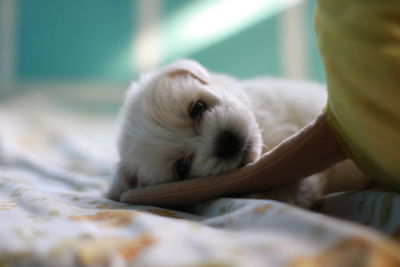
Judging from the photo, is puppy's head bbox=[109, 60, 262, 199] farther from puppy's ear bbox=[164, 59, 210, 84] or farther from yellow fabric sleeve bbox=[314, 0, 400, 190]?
yellow fabric sleeve bbox=[314, 0, 400, 190]

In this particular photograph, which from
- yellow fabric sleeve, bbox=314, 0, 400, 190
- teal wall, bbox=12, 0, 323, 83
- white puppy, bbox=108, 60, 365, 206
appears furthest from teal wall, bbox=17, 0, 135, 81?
yellow fabric sleeve, bbox=314, 0, 400, 190

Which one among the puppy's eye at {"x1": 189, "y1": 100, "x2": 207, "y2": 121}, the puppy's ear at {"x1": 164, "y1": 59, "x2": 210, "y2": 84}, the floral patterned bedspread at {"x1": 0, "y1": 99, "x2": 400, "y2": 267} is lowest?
the floral patterned bedspread at {"x1": 0, "y1": 99, "x2": 400, "y2": 267}

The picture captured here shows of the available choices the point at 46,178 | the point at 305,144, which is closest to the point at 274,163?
the point at 305,144

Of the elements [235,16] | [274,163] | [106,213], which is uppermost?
[235,16]

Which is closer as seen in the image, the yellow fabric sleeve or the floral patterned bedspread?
the floral patterned bedspread

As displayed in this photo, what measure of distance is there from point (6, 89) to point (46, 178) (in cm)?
281

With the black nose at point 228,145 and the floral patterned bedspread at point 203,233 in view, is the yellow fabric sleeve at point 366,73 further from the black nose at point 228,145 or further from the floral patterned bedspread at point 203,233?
the black nose at point 228,145

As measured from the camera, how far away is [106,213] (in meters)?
1.00

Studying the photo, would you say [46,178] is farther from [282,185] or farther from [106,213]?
[282,185]

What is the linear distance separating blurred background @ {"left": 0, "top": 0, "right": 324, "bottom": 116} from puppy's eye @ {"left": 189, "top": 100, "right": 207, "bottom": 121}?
2959mm

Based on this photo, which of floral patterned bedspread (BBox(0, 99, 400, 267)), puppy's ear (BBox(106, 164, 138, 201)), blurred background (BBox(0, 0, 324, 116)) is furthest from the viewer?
blurred background (BBox(0, 0, 324, 116))

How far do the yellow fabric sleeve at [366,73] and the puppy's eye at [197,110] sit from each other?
0.49 metres

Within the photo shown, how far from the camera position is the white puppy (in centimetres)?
127

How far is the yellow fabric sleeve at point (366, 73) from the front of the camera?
2.70 ft
